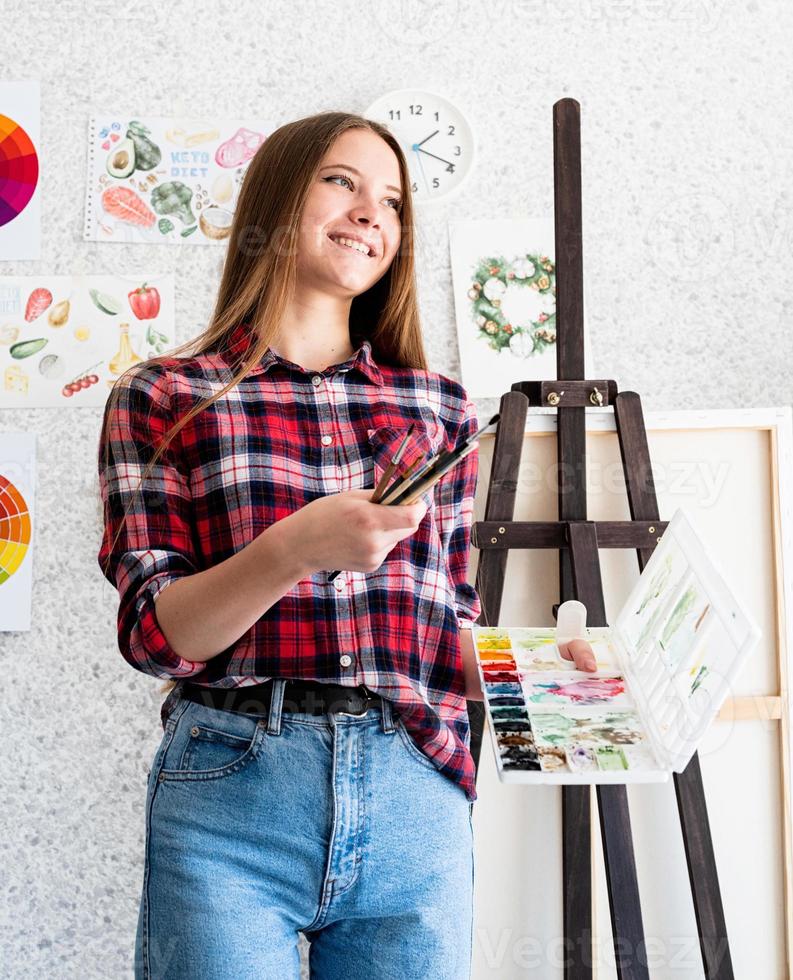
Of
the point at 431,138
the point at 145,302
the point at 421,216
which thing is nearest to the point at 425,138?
the point at 431,138

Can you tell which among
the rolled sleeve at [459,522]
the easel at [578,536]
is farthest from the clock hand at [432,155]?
the rolled sleeve at [459,522]

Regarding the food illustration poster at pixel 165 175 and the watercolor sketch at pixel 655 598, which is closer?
the watercolor sketch at pixel 655 598

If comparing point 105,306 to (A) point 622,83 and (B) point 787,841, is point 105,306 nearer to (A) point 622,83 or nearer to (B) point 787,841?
(A) point 622,83

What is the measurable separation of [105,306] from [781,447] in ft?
3.59

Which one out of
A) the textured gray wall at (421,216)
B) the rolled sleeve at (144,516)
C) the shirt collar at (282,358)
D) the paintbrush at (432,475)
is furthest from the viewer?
the textured gray wall at (421,216)

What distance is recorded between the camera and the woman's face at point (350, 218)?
0.99 m

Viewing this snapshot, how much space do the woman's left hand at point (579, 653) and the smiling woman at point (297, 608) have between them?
0.10 meters

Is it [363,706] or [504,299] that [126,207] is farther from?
[363,706]

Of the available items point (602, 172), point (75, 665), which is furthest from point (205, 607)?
point (602, 172)

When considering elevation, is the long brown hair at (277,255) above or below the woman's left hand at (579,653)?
above

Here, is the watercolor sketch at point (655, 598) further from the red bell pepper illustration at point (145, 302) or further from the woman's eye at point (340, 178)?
the red bell pepper illustration at point (145, 302)

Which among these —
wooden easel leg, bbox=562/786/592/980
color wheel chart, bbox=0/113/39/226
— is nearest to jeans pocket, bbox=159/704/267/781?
wooden easel leg, bbox=562/786/592/980

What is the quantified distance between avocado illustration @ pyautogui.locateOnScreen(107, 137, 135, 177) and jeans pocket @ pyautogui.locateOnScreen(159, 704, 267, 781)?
113cm

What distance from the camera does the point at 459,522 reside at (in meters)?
1.07
